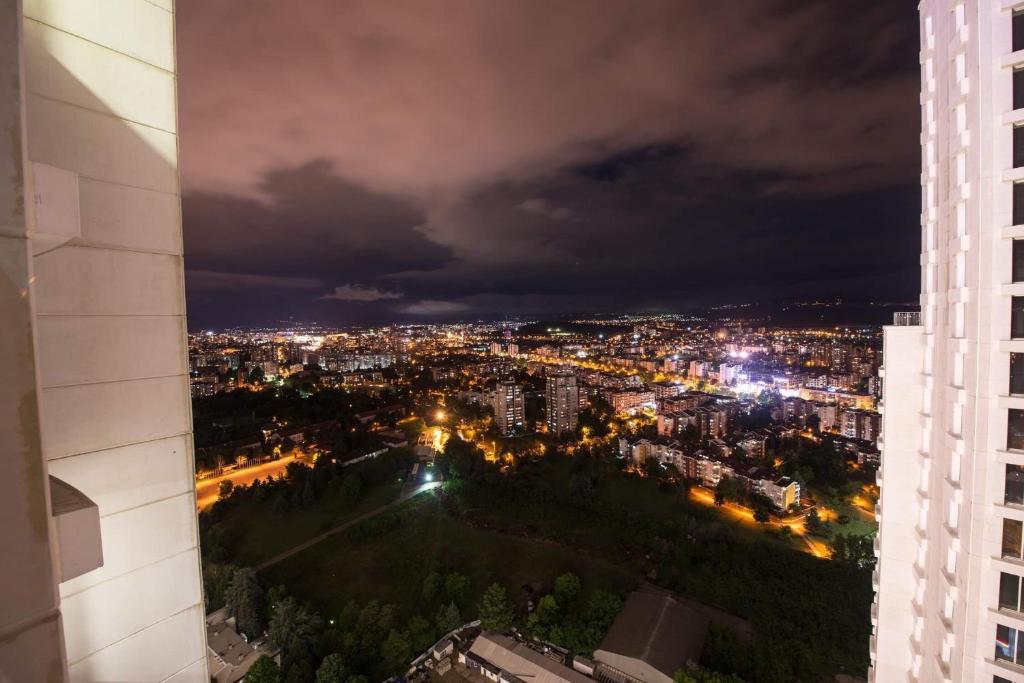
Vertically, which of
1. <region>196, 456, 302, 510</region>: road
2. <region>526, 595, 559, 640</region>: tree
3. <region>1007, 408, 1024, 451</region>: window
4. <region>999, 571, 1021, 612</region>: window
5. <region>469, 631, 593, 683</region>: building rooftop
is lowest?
<region>469, 631, 593, 683</region>: building rooftop

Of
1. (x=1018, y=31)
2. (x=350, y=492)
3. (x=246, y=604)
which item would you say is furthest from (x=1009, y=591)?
(x=350, y=492)

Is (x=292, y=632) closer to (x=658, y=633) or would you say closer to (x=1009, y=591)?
(x=658, y=633)

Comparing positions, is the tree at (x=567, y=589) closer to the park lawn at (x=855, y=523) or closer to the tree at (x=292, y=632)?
the tree at (x=292, y=632)

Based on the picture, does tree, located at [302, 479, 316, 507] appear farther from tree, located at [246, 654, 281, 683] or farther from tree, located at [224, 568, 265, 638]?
tree, located at [246, 654, 281, 683]

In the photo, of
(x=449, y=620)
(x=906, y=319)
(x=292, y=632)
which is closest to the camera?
(x=906, y=319)

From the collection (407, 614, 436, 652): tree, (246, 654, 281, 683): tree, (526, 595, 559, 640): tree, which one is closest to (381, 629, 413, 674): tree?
(407, 614, 436, 652): tree

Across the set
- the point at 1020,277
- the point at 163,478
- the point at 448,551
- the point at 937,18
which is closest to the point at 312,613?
the point at 448,551

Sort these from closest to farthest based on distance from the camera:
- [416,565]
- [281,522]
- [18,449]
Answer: [18,449] < [416,565] < [281,522]
